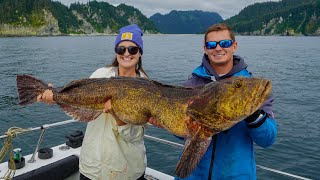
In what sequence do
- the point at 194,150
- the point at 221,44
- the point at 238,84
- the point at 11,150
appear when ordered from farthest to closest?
1. the point at 11,150
2. the point at 221,44
3. the point at 194,150
4. the point at 238,84

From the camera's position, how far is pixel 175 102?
3.78 meters

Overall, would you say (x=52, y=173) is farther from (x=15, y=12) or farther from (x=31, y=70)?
(x=15, y=12)

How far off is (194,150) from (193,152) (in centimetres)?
Answer: 2

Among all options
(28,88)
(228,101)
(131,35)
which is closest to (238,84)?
(228,101)

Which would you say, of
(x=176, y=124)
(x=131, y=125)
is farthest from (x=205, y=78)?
(x=131, y=125)

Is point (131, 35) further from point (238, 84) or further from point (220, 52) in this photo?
point (238, 84)

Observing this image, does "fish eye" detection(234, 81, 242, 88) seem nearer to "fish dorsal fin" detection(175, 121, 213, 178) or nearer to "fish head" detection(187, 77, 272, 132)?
"fish head" detection(187, 77, 272, 132)

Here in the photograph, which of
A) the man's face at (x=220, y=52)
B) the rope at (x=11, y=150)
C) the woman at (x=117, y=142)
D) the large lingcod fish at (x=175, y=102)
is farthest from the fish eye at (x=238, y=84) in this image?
the rope at (x=11, y=150)

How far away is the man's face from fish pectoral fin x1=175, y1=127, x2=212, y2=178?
94 centimetres

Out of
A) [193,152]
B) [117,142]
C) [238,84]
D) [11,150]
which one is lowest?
[11,150]

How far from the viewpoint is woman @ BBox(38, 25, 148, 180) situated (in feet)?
14.2

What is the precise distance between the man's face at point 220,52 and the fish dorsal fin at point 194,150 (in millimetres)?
901

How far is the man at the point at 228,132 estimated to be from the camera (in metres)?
3.62

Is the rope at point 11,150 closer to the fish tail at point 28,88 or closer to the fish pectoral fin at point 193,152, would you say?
the fish tail at point 28,88
